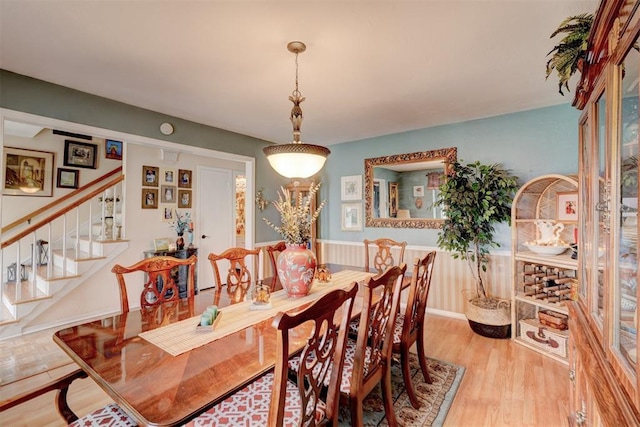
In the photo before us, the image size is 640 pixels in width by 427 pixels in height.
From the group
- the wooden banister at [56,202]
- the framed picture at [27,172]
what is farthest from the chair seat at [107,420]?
the framed picture at [27,172]

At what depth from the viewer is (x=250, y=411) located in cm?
118

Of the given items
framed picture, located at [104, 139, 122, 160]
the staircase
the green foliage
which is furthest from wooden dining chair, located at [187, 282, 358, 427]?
framed picture, located at [104, 139, 122, 160]

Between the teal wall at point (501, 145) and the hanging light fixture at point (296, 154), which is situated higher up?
the teal wall at point (501, 145)

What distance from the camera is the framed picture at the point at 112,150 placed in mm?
4500

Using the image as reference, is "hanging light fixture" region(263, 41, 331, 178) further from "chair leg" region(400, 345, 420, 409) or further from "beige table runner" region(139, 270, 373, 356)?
"chair leg" region(400, 345, 420, 409)

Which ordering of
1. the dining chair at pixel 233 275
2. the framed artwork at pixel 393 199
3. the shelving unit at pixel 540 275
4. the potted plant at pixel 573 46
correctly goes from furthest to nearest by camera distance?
the framed artwork at pixel 393 199 < the shelving unit at pixel 540 275 < the dining chair at pixel 233 275 < the potted plant at pixel 573 46

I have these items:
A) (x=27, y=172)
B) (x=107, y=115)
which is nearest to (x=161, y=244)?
(x=27, y=172)

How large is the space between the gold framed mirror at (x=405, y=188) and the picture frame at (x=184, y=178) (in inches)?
111

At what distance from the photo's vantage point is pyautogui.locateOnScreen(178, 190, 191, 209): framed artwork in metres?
4.66

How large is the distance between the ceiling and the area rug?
87.0 inches

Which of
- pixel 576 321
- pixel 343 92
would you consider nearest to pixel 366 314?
pixel 576 321

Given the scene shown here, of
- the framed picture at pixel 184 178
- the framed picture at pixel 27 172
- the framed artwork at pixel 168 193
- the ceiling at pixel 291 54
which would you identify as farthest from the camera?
the framed picture at pixel 184 178

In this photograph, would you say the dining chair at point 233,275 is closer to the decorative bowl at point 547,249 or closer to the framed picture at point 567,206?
the decorative bowl at point 547,249

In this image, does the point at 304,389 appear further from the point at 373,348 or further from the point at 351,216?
the point at 351,216
